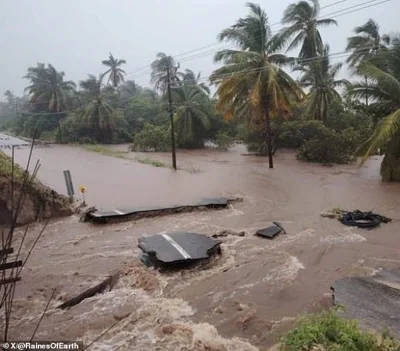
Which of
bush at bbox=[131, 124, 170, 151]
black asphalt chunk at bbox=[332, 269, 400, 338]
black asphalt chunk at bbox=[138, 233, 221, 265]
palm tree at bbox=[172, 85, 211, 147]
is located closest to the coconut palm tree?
bush at bbox=[131, 124, 170, 151]

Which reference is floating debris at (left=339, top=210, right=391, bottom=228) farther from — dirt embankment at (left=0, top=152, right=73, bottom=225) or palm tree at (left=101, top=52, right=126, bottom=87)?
palm tree at (left=101, top=52, right=126, bottom=87)

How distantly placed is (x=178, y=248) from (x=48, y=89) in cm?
4259

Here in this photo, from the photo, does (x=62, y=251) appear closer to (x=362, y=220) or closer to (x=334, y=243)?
(x=334, y=243)

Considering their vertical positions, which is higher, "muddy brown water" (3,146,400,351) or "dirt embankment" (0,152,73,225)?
"dirt embankment" (0,152,73,225)

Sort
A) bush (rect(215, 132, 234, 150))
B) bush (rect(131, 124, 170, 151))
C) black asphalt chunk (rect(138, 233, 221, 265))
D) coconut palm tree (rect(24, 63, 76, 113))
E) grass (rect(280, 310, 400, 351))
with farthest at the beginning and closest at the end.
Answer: coconut palm tree (rect(24, 63, 76, 113)), bush (rect(131, 124, 170, 151)), bush (rect(215, 132, 234, 150)), black asphalt chunk (rect(138, 233, 221, 265)), grass (rect(280, 310, 400, 351))

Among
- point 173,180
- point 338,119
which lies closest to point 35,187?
point 173,180

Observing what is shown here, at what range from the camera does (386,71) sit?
14.3m

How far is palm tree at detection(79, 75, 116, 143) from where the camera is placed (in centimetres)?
3806

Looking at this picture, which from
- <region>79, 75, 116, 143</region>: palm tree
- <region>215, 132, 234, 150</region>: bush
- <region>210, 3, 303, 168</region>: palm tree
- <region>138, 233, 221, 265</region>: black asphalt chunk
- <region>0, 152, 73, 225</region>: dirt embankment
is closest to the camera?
<region>138, 233, 221, 265</region>: black asphalt chunk

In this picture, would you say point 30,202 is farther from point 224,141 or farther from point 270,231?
point 224,141

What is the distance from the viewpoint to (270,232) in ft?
28.7

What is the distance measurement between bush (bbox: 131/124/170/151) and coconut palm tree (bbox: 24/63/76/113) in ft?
58.8

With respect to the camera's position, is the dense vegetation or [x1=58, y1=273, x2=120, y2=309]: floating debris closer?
[x1=58, y1=273, x2=120, y2=309]: floating debris

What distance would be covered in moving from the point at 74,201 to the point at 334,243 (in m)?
8.49
